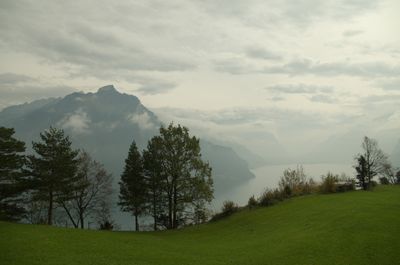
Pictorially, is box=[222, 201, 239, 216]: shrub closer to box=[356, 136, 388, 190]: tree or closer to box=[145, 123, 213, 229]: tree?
box=[145, 123, 213, 229]: tree

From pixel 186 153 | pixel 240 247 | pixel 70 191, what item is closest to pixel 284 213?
pixel 240 247

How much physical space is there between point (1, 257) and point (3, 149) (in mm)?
23784

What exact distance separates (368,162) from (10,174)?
157 ft

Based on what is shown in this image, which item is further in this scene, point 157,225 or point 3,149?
point 157,225

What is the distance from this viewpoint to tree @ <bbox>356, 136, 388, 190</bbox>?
1819 inches

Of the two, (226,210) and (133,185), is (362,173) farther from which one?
(133,185)

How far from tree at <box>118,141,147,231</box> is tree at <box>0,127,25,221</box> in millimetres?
12315

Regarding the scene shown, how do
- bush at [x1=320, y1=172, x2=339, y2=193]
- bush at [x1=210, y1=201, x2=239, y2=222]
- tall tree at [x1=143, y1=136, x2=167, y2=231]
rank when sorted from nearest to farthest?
bush at [x1=320, y1=172, x2=339, y2=193]
bush at [x1=210, y1=201, x2=239, y2=222]
tall tree at [x1=143, y1=136, x2=167, y2=231]

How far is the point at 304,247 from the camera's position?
67.9ft

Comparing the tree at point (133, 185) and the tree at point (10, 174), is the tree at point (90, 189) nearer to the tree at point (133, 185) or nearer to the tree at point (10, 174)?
the tree at point (133, 185)

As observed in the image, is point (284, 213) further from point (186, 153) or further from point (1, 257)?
point (1, 257)

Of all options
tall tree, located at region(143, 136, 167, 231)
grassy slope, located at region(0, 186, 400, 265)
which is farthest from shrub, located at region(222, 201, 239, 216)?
grassy slope, located at region(0, 186, 400, 265)

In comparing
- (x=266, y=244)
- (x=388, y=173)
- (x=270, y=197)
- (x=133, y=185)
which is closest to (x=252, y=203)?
(x=270, y=197)

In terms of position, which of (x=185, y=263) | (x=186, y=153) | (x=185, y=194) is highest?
(x=186, y=153)
